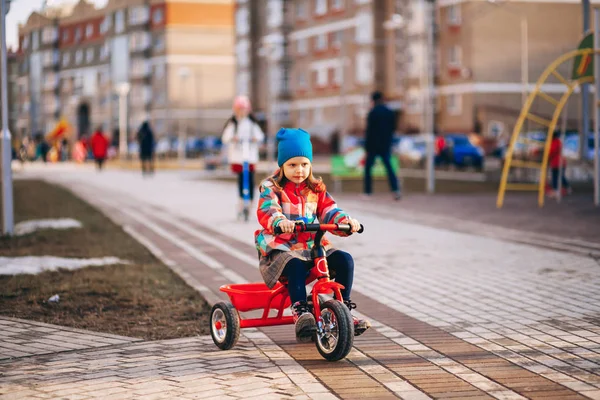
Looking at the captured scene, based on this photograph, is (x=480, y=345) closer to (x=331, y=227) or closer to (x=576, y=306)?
(x=331, y=227)

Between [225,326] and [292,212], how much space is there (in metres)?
0.79

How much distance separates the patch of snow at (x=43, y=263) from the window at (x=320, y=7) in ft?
224

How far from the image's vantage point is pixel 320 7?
3100 inches

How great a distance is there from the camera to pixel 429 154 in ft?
83.1

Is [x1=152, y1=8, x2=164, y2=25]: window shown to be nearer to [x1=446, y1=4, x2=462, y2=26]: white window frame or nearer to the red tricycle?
[x1=446, y1=4, x2=462, y2=26]: white window frame

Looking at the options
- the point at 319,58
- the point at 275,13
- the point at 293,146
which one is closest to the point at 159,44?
the point at 275,13

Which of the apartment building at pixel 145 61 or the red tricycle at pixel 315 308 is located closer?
the red tricycle at pixel 315 308

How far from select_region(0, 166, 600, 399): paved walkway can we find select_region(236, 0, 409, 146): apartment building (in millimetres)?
52504

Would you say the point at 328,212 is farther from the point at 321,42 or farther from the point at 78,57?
the point at 78,57

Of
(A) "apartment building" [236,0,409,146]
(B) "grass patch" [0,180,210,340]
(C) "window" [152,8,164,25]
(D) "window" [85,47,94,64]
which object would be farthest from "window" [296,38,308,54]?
(B) "grass patch" [0,180,210,340]

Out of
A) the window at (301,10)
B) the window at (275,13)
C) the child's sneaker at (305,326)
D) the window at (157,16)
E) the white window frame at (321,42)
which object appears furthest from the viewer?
the window at (157,16)

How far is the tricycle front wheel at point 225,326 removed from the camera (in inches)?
253

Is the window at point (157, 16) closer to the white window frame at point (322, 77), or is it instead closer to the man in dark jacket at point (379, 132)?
the white window frame at point (322, 77)

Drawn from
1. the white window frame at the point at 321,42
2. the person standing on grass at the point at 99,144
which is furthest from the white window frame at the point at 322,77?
the person standing on grass at the point at 99,144
